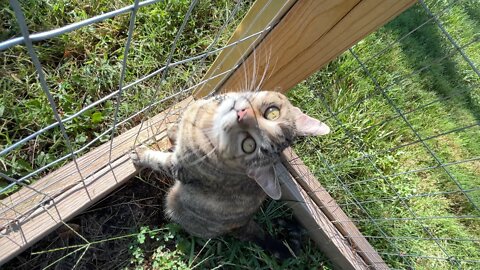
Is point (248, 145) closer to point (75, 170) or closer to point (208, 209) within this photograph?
point (208, 209)

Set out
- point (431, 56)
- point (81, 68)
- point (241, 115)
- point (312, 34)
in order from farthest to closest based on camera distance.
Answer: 1. point (431, 56)
2. point (81, 68)
3. point (241, 115)
4. point (312, 34)

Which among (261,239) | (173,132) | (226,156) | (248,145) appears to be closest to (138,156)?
(173,132)

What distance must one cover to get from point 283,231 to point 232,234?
0.41 metres

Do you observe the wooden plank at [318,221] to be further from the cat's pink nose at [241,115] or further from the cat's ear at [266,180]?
the cat's pink nose at [241,115]

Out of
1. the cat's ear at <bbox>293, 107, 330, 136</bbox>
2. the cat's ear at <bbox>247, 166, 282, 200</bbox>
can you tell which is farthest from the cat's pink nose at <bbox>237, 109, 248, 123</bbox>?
the cat's ear at <bbox>293, 107, 330, 136</bbox>

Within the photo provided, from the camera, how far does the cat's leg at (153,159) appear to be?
2143mm

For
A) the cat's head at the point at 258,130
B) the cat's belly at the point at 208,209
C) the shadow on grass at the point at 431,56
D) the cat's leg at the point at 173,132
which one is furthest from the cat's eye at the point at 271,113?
the shadow on grass at the point at 431,56

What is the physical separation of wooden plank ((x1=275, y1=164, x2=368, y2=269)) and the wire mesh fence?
4.5 inches

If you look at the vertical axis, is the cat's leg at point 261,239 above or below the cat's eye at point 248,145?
below

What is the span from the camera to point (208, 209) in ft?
7.23

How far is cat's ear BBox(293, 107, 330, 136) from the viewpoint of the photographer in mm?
1939

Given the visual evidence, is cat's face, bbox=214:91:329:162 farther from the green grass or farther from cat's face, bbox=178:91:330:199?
the green grass

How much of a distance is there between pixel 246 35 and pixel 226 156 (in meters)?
0.61

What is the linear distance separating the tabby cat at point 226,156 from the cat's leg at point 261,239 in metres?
0.04
